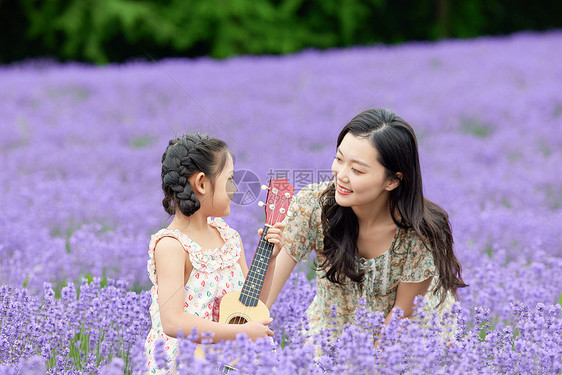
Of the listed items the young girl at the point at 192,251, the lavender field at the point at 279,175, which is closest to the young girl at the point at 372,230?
the lavender field at the point at 279,175

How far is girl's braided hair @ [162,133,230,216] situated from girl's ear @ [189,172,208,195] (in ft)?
0.04

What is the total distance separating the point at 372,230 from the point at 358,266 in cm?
16

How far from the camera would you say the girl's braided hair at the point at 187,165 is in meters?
2.29

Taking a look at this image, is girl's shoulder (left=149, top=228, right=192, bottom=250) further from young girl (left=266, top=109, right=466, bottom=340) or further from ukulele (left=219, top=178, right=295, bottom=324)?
young girl (left=266, top=109, right=466, bottom=340)

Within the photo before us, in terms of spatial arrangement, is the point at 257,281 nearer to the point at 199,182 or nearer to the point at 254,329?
the point at 254,329

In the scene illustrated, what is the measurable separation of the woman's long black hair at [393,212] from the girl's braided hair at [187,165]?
51 centimetres

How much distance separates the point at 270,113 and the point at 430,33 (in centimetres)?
1323

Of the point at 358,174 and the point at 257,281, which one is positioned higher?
the point at 358,174

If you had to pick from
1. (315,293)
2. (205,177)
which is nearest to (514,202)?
(315,293)

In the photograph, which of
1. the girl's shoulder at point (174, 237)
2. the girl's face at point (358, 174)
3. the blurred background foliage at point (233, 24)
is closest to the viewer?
the girl's shoulder at point (174, 237)

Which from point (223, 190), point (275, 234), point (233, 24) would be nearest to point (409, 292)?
point (275, 234)

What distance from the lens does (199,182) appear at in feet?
7.63

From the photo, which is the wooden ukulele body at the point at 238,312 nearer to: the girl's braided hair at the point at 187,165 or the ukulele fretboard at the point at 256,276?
the ukulele fretboard at the point at 256,276

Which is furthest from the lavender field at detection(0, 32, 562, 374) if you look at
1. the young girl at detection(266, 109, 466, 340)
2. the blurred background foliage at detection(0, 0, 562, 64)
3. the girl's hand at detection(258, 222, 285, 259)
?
the blurred background foliage at detection(0, 0, 562, 64)
